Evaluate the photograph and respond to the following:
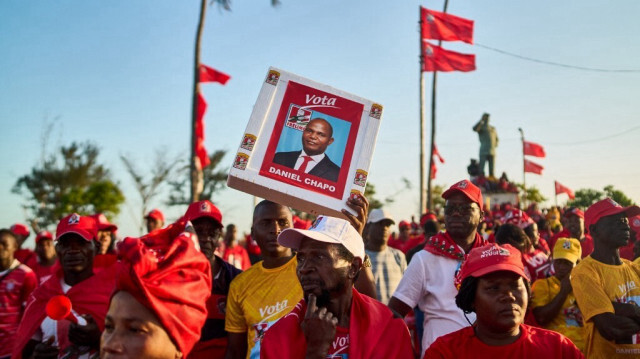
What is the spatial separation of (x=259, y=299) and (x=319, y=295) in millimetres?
1046

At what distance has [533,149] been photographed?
932 inches

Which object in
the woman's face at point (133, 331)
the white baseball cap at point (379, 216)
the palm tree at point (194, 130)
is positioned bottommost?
the woman's face at point (133, 331)

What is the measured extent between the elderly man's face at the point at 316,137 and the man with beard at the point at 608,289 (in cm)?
211

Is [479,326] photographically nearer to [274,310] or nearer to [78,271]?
[274,310]

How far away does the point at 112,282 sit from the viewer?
3.70m

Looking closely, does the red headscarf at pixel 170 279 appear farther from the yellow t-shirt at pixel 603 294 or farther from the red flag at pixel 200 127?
the red flag at pixel 200 127

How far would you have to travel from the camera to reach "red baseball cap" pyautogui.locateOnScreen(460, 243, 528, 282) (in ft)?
8.86

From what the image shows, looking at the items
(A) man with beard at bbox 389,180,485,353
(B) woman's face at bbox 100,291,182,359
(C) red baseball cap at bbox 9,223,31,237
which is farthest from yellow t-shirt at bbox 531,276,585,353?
(C) red baseball cap at bbox 9,223,31,237

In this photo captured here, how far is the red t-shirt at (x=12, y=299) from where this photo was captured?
16.8ft

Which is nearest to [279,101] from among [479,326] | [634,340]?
[479,326]

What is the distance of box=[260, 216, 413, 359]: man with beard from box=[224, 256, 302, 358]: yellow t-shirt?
723 mm

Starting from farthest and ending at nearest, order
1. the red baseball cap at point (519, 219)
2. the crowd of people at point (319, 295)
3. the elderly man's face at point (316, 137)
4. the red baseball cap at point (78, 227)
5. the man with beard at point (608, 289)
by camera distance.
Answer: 1. the red baseball cap at point (519, 219)
2. the red baseball cap at point (78, 227)
3. the man with beard at point (608, 289)
4. the elderly man's face at point (316, 137)
5. the crowd of people at point (319, 295)

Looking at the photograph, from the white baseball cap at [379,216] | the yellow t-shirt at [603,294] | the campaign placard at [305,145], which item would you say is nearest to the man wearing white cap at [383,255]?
the white baseball cap at [379,216]

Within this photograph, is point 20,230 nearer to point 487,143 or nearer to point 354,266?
point 354,266
